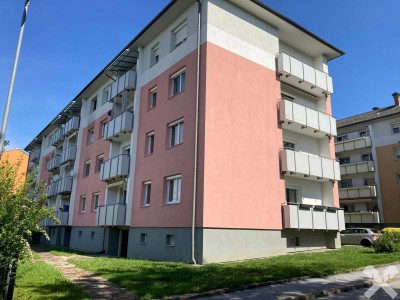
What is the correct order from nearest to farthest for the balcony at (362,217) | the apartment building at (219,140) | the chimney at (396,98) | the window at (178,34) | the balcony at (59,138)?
the apartment building at (219,140), the window at (178,34), the balcony at (362,217), the balcony at (59,138), the chimney at (396,98)

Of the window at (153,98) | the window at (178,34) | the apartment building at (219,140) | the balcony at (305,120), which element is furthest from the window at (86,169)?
the balcony at (305,120)

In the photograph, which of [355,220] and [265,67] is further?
[355,220]

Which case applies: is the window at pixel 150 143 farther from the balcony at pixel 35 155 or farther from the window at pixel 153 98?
the balcony at pixel 35 155

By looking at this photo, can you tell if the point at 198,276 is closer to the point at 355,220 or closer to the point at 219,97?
the point at 219,97

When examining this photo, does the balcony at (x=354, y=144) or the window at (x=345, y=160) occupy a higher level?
the balcony at (x=354, y=144)

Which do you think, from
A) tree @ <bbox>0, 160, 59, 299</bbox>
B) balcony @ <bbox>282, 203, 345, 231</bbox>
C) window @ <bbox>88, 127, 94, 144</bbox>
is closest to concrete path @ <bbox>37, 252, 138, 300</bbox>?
tree @ <bbox>0, 160, 59, 299</bbox>

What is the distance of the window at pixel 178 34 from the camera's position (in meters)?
18.1

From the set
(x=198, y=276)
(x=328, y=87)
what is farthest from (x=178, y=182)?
(x=328, y=87)

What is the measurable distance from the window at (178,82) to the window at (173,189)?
4455 mm

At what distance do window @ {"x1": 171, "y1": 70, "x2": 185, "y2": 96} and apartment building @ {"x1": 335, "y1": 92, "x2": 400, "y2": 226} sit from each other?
2558 centimetres

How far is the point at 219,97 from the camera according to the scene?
15711 millimetres

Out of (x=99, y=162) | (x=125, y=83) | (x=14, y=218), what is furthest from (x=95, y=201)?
(x=14, y=218)

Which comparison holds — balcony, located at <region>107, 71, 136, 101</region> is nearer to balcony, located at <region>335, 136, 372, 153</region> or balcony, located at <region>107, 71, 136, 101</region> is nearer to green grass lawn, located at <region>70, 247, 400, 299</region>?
green grass lawn, located at <region>70, 247, 400, 299</region>

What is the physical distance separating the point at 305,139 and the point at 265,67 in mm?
5459
